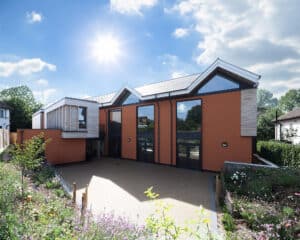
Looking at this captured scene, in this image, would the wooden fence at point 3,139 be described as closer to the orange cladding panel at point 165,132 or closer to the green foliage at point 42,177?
the green foliage at point 42,177

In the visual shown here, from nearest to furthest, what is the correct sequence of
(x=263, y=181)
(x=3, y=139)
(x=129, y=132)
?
(x=263, y=181)
(x=129, y=132)
(x=3, y=139)

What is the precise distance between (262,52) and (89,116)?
14.2 metres

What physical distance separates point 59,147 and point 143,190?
904 cm

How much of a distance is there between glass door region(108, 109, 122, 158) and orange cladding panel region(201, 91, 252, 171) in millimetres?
8839

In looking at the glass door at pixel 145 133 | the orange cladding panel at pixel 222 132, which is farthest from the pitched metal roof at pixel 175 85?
the orange cladding panel at pixel 222 132

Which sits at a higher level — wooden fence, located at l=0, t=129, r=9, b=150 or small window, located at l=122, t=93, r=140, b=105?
small window, located at l=122, t=93, r=140, b=105

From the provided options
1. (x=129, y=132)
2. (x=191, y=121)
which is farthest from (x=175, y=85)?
(x=129, y=132)

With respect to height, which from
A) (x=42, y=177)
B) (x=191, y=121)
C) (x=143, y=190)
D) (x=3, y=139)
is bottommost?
(x=143, y=190)

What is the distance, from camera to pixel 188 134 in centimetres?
1360

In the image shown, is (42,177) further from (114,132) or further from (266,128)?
(266,128)

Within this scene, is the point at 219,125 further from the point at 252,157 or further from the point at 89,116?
the point at 89,116

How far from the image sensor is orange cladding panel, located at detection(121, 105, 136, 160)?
677 inches

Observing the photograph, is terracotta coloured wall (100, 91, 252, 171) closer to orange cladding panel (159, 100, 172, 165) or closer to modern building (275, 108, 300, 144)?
orange cladding panel (159, 100, 172, 165)

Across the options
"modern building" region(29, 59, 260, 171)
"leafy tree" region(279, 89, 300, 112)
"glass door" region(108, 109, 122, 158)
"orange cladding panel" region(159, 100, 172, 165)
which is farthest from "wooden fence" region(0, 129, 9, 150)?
"leafy tree" region(279, 89, 300, 112)
